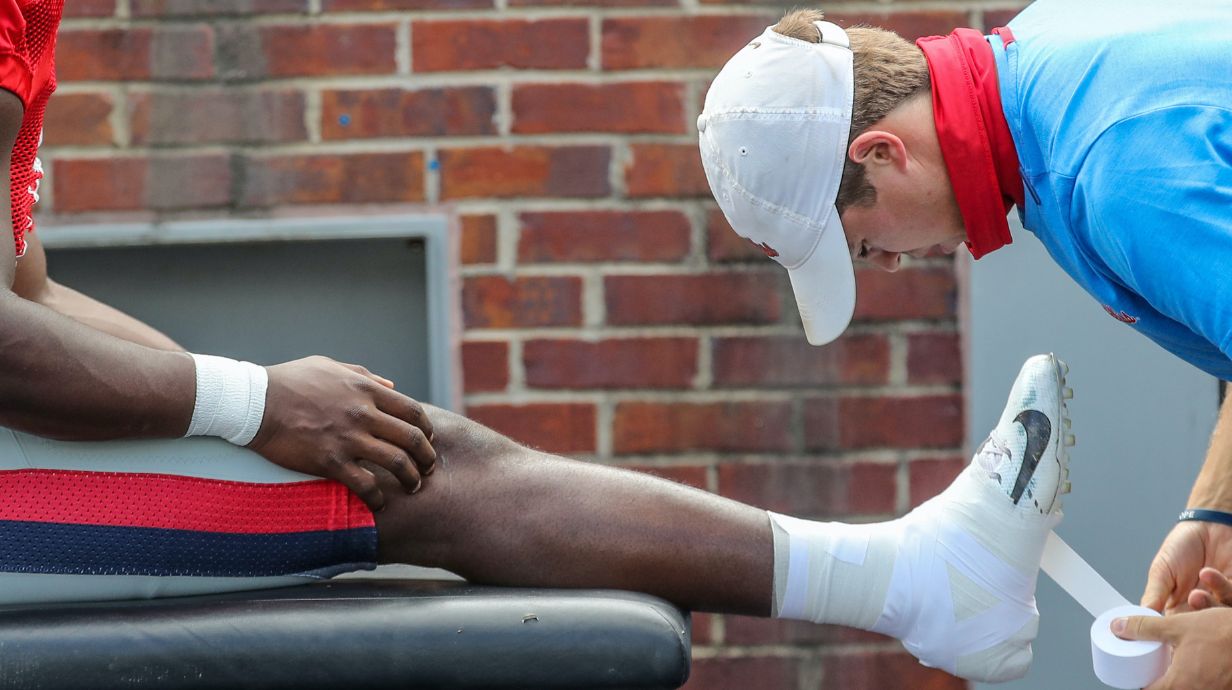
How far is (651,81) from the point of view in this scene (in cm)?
182

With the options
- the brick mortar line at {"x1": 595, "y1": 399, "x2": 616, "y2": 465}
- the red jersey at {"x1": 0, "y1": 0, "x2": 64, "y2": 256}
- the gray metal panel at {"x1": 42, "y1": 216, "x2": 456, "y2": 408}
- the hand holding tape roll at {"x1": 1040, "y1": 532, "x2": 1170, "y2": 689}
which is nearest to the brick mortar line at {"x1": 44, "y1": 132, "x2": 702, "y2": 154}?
the gray metal panel at {"x1": 42, "y1": 216, "x2": 456, "y2": 408}

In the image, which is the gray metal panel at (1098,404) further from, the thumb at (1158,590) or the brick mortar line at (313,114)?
the brick mortar line at (313,114)

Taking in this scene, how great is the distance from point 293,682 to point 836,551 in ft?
1.80

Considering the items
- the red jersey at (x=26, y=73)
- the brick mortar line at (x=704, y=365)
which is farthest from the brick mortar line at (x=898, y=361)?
the red jersey at (x=26, y=73)

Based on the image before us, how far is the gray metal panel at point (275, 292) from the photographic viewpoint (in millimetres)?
1887

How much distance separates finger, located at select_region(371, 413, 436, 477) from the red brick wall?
61 cm

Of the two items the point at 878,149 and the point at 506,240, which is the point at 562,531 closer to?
the point at 878,149

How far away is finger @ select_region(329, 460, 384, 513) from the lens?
1.19 m

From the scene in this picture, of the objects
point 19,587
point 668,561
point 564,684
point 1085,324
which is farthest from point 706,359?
point 19,587

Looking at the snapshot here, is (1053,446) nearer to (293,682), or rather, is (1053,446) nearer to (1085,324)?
(1085,324)

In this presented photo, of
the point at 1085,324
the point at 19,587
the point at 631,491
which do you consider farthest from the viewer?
the point at 1085,324

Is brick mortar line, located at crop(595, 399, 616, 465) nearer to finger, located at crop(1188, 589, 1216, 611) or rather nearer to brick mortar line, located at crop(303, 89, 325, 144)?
brick mortar line, located at crop(303, 89, 325, 144)

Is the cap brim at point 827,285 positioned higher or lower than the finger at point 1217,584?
higher

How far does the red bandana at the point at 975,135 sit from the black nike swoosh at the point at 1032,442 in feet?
0.61
